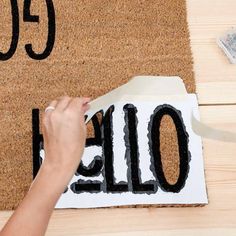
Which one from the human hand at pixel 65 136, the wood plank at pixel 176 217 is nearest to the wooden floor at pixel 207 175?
the wood plank at pixel 176 217

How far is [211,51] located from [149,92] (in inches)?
7.2

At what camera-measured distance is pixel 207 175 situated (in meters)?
0.99

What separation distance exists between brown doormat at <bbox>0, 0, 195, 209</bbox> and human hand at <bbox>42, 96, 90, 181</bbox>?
180 mm

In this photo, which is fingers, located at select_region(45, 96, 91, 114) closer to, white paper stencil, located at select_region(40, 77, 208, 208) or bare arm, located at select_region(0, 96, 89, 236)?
bare arm, located at select_region(0, 96, 89, 236)

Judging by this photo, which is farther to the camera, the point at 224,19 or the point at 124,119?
the point at 224,19

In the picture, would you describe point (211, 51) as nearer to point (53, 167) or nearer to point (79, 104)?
point (79, 104)

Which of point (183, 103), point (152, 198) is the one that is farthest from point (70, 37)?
point (152, 198)

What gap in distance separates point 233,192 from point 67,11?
20.9 inches

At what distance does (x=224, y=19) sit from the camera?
1.12m

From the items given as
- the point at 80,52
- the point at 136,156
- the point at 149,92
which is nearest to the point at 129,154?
the point at 136,156

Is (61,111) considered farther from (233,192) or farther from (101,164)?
(233,192)

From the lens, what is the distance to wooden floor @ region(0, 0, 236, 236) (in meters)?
0.94

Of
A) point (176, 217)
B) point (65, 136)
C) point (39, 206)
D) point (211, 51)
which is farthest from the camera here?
point (211, 51)

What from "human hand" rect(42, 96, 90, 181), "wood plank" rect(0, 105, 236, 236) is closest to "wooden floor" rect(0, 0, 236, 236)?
"wood plank" rect(0, 105, 236, 236)
